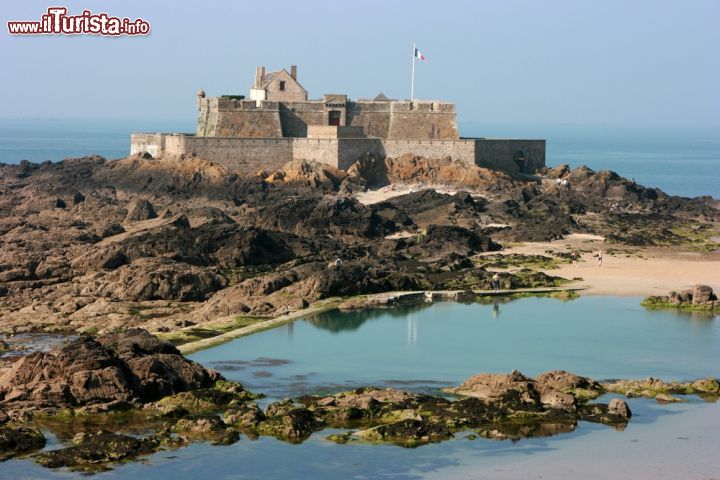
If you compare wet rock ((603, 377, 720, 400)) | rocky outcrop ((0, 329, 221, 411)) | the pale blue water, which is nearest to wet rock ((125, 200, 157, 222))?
the pale blue water

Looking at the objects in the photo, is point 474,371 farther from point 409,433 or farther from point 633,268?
point 633,268

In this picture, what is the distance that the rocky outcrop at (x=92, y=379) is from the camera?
79.0 feet

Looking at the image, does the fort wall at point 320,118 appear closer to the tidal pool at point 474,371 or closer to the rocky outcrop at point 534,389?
the tidal pool at point 474,371

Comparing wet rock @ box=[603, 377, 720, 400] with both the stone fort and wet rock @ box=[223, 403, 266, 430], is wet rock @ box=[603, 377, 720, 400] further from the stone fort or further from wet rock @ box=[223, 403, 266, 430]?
the stone fort

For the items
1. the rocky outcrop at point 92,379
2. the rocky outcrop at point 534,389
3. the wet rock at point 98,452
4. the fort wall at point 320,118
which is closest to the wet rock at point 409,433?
→ the rocky outcrop at point 534,389

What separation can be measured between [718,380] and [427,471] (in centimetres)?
856

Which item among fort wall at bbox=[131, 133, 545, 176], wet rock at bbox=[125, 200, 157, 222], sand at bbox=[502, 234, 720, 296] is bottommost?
sand at bbox=[502, 234, 720, 296]

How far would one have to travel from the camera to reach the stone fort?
60.6 m

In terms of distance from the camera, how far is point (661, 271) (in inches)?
1644

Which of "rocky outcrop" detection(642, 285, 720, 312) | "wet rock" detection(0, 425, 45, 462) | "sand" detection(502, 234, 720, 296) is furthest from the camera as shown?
"sand" detection(502, 234, 720, 296)

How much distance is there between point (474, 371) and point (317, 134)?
3406cm

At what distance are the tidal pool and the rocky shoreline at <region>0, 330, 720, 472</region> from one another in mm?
396

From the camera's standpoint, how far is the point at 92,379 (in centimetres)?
2436

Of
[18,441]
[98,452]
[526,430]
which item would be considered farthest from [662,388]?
[18,441]
